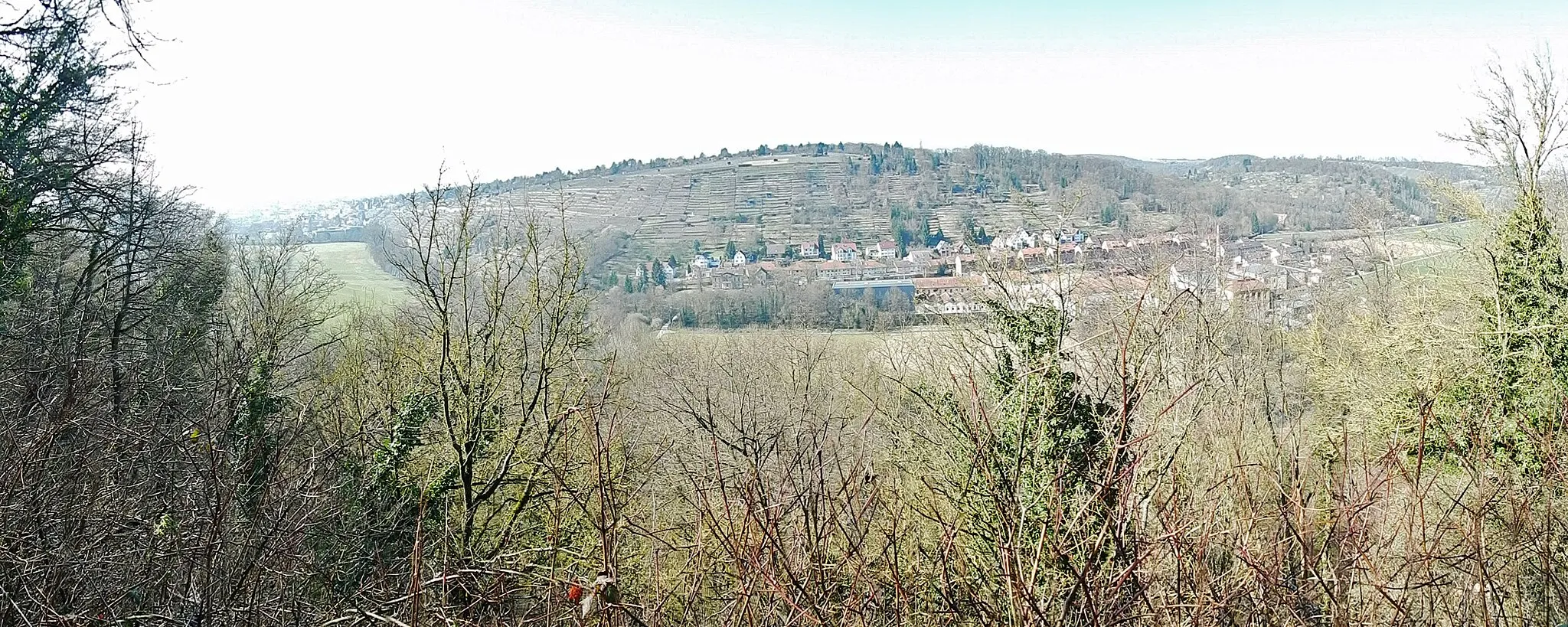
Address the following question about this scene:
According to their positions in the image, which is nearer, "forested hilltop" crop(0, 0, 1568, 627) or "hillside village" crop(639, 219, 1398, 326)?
"forested hilltop" crop(0, 0, 1568, 627)

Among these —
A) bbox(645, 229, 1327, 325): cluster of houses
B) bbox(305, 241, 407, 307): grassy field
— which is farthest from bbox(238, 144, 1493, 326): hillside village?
bbox(305, 241, 407, 307): grassy field

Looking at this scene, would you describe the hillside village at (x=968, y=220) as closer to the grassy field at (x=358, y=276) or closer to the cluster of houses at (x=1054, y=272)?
the cluster of houses at (x=1054, y=272)

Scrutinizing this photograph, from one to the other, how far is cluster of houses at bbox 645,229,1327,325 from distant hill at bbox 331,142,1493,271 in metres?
0.73

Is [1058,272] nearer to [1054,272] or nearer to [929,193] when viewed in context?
[1054,272]

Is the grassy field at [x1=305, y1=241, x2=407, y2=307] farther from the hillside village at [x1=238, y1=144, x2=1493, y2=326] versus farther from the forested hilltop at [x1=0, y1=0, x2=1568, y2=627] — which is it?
the forested hilltop at [x1=0, y1=0, x2=1568, y2=627]

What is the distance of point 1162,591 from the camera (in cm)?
254

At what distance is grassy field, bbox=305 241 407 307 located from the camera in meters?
29.0

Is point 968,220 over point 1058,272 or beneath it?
beneath

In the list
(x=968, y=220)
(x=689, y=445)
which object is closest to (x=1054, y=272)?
(x=689, y=445)

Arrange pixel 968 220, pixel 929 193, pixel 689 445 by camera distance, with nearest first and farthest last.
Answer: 1. pixel 689 445
2. pixel 968 220
3. pixel 929 193

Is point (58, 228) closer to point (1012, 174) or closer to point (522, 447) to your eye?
point (522, 447)

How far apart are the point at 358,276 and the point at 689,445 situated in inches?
879

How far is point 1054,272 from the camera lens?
10.6 m

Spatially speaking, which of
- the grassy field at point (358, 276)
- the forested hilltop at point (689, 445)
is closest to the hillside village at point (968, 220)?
the forested hilltop at point (689, 445)
